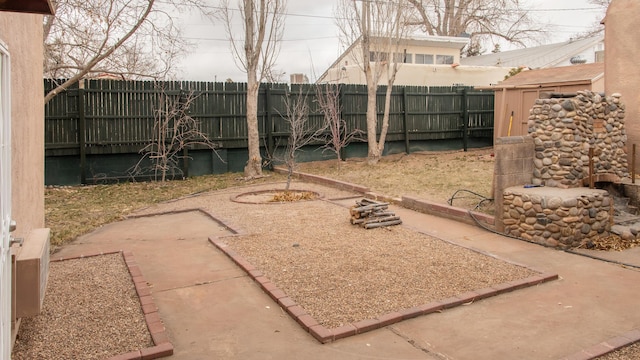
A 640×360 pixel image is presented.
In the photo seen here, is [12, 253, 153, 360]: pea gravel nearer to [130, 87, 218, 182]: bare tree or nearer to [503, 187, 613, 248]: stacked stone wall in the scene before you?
[503, 187, 613, 248]: stacked stone wall

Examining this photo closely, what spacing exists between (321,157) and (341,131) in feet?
3.11

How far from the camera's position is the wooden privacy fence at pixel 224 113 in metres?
11.6

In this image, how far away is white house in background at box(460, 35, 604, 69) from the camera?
26391mm

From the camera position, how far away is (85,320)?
4023 mm

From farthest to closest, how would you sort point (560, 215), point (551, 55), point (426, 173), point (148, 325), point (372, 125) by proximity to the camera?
point (551, 55) < point (372, 125) < point (426, 173) < point (560, 215) < point (148, 325)

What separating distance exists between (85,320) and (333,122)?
34.6 ft

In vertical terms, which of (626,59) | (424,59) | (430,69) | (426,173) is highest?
(424,59)

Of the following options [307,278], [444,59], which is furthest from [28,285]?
[444,59]

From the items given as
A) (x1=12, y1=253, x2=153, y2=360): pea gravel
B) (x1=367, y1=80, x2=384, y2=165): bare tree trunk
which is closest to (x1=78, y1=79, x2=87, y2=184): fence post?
(x1=12, y1=253, x2=153, y2=360): pea gravel

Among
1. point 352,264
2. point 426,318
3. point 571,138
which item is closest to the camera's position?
point 426,318

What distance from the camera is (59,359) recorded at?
3.38 meters

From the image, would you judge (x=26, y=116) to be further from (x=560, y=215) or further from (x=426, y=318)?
(x=560, y=215)

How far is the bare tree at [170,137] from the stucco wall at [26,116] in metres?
6.78

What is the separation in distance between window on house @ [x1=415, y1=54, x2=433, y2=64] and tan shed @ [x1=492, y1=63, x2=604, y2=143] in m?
8.23
